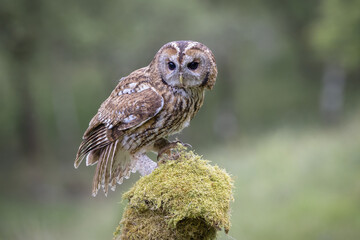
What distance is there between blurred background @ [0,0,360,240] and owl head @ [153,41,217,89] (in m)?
3.82

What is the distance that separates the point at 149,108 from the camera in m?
3.67

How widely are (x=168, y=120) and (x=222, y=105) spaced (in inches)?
630

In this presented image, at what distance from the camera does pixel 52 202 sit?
13211mm

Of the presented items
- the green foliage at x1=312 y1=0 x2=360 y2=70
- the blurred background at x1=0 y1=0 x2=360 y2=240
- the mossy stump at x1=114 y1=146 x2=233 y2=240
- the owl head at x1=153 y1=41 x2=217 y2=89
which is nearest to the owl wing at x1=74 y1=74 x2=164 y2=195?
the owl head at x1=153 y1=41 x2=217 y2=89

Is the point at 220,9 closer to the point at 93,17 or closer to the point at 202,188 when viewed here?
the point at 93,17

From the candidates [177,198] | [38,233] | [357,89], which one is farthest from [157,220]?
[357,89]

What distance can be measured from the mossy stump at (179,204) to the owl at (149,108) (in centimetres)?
53

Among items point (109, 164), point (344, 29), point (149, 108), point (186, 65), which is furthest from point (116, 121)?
point (344, 29)

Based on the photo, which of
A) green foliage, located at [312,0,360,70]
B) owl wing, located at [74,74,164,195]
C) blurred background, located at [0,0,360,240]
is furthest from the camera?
green foliage, located at [312,0,360,70]

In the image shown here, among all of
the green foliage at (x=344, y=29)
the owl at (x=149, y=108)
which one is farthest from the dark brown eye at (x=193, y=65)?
the green foliage at (x=344, y=29)

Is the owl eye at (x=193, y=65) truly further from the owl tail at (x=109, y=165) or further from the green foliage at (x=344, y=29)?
the green foliage at (x=344, y=29)

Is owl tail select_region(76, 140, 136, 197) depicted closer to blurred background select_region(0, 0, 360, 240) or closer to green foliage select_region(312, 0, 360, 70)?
blurred background select_region(0, 0, 360, 240)

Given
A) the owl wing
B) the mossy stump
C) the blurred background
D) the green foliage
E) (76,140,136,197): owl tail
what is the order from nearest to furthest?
the mossy stump < the owl wing < (76,140,136,197): owl tail < the blurred background < the green foliage

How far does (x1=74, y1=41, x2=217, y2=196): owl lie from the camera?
11.9 ft
